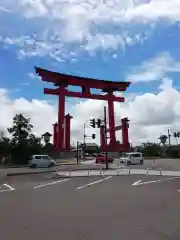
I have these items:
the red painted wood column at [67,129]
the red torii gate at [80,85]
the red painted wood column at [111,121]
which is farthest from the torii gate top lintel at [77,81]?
the red painted wood column at [67,129]

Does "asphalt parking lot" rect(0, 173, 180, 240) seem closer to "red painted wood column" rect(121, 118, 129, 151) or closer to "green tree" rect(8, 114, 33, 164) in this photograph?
"green tree" rect(8, 114, 33, 164)

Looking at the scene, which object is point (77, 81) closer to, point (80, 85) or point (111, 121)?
point (80, 85)

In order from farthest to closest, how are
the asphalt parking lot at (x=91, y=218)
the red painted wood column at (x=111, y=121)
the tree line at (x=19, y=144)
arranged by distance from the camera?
the red painted wood column at (x=111, y=121) → the tree line at (x=19, y=144) → the asphalt parking lot at (x=91, y=218)

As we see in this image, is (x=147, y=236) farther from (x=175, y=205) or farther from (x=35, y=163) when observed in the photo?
(x=35, y=163)

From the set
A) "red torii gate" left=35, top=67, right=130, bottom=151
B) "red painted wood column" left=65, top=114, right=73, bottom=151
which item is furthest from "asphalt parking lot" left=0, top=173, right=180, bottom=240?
"red painted wood column" left=65, top=114, right=73, bottom=151

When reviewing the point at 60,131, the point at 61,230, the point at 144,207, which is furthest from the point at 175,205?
the point at 60,131

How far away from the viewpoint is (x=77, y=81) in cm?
7781

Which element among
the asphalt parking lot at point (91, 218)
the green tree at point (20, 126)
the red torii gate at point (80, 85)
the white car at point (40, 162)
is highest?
the red torii gate at point (80, 85)

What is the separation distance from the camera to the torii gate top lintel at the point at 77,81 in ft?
245

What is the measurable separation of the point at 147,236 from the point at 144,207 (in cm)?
454

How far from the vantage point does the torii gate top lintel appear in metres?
74.6

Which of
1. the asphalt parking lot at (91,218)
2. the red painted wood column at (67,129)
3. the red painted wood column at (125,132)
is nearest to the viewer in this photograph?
the asphalt parking lot at (91,218)

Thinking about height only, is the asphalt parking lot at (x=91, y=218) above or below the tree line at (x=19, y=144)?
below

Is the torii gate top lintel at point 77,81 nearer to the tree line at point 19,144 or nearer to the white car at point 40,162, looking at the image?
the tree line at point 19,144
